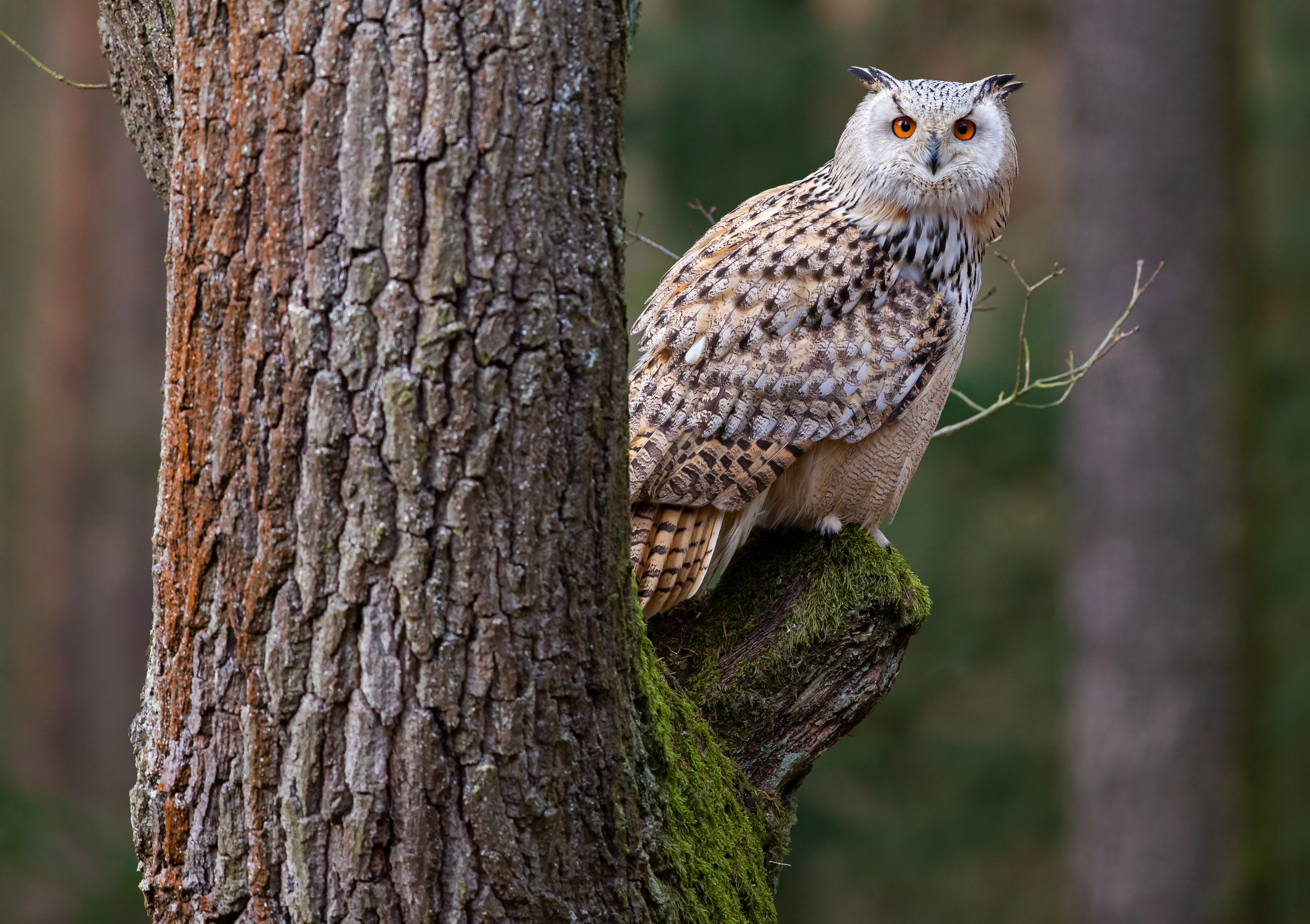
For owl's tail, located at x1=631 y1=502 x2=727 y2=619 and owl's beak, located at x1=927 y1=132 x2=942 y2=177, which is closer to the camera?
owl's tail, located at x1=631 y1=502 x2=727 y2=619

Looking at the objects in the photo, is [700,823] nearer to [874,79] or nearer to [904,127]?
[904,127]

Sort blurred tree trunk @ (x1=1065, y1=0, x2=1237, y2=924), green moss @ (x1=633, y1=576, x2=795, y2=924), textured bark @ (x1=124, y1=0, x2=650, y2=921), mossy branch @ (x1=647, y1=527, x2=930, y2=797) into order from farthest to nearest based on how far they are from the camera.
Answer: blurred tree trunk @ (x1=1065, y1=0, x2=1237, y2=924), mossy branch @ (x1=647, y1=527, x2=930, y2=797), green moss @ (x1=633, y1=576, x2=795, y2=924), textured bark @ (x1=124, y1=0, x2=650, y2=921)

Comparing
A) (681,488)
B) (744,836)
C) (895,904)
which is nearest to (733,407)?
(681,488)

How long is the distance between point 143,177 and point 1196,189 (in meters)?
7.04

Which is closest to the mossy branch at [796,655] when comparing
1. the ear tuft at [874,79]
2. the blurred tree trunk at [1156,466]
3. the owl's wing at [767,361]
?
the owl's wing at [767,361]

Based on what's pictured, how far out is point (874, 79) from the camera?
337 cm

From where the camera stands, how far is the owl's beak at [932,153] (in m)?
3.12

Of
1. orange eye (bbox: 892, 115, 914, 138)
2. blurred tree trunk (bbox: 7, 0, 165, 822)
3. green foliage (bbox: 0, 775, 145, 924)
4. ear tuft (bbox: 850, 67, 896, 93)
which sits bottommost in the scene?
green foliage (bbox: 0, 775, 145, 924)

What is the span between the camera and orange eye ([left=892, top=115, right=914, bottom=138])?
10.4 feet

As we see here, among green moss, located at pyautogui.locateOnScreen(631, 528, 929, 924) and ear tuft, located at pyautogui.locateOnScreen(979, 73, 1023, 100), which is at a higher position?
ear tuft, located at pyautogui.locateOnScreen(979, 73, 1023, 100)

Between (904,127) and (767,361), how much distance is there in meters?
0.82

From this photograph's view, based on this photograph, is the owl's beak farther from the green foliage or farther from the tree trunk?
the green foliage

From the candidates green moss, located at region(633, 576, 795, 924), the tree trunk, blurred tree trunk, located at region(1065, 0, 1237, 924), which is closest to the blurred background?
blurred tree trunk, located at region(1065, 0, 1237, 924)

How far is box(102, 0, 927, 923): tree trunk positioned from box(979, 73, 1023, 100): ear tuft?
1.74 m
